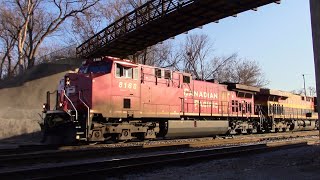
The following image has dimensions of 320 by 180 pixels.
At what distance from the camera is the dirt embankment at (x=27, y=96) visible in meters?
27.8

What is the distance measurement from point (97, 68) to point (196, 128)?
24.1ft

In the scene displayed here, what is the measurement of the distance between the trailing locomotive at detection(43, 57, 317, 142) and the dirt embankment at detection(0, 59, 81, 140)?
37.7 feet

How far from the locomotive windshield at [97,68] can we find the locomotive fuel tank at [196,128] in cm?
466

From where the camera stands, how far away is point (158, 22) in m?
28.3

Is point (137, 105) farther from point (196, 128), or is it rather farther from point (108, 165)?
point (108, 165)

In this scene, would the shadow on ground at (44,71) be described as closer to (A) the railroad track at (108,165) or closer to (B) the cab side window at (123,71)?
(B) the cab side window at (123,71)

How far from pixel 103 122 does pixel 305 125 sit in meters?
25.6

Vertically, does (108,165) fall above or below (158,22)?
below

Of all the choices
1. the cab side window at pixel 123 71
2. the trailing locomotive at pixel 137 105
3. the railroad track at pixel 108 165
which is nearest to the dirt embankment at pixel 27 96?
the trailing locomotive at pixel 137 105

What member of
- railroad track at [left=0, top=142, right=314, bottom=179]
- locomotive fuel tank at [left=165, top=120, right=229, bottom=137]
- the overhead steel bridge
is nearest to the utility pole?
railroad track at [left=0, top=142, right=314, bottom=179]

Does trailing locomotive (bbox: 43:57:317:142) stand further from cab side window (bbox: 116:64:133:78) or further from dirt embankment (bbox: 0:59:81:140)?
dirt embankment (bbox: 0:59:81:140)

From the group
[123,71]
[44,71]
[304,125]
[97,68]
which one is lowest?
[304,125]

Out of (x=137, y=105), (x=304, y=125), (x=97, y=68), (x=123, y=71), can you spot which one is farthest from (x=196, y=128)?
(x=304, y=125)

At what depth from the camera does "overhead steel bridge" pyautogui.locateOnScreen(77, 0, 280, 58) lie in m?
25.8
